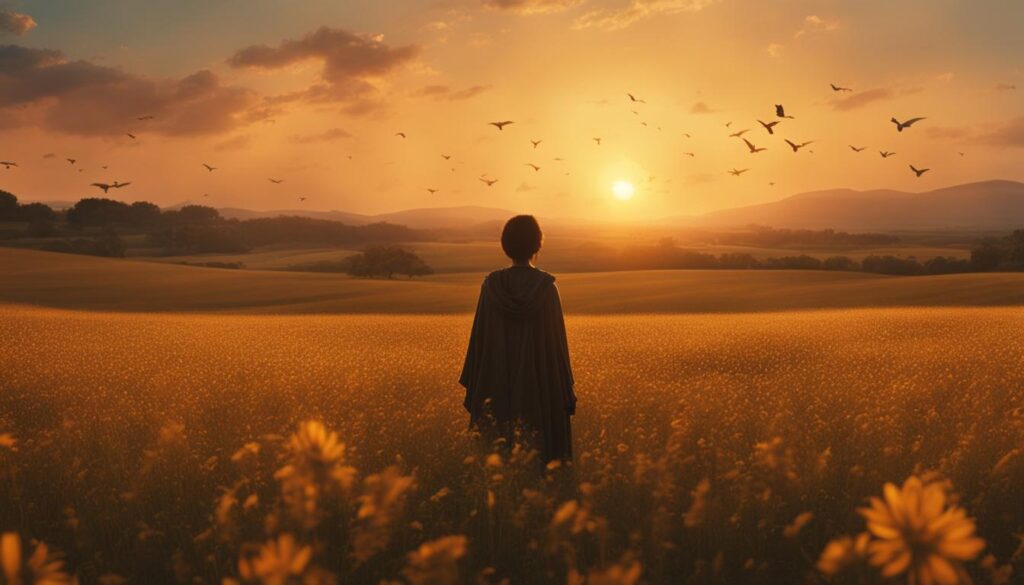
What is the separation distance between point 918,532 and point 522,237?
4383 millimetres

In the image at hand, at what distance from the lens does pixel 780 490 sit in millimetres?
4809

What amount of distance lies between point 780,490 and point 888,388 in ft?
13.7

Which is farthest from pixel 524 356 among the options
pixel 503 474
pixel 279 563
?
pixel 279 563

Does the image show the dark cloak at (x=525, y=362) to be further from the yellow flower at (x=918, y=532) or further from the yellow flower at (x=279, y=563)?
the yellow flower at (x=279, y=563)

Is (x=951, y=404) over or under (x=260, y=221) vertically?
under

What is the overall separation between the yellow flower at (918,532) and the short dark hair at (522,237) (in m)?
4.30

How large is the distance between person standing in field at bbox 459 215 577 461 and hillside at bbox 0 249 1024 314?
21.8 m

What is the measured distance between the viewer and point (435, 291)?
1369 inches

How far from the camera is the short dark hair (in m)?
5.75

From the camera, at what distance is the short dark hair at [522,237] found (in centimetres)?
575

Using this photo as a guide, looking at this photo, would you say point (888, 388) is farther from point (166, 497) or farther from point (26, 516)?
point (26, 516)

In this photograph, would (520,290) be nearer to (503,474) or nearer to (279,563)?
(503,474)

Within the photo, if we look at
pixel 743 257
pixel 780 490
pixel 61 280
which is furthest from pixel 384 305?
pixel 743 257

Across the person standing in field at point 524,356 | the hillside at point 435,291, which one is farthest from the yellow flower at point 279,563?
the hillside at point 435,291
